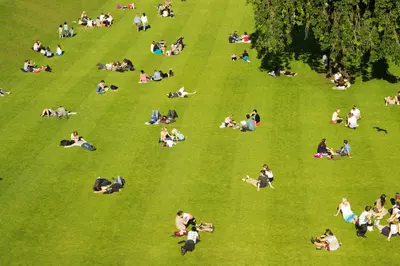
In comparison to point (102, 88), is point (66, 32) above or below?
below

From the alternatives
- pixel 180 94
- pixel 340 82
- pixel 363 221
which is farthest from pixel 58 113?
pixel 363 221

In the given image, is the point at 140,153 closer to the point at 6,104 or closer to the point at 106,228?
the point at 106,228

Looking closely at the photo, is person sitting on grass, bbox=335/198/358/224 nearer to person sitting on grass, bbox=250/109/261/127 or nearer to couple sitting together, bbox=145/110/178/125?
person sitting on grass, bbox=250/109/261/127

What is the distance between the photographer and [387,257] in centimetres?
2781

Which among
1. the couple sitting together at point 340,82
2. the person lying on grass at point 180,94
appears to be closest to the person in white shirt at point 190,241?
the person lying on grass at point 180,94

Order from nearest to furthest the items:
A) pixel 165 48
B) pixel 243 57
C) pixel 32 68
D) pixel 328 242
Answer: pixel 328 242
pixel 243 57
pixel 32 68
pixel 165 48

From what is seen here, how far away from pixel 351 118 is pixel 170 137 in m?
13.3

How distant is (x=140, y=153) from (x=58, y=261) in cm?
1182

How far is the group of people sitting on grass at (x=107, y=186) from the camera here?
34.6 m

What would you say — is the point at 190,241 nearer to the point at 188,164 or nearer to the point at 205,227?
the point at 205,227

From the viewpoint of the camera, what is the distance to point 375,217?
30750 millimetres

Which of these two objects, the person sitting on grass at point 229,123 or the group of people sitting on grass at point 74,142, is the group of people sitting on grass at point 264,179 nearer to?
the person sitting on grass at point 229,123

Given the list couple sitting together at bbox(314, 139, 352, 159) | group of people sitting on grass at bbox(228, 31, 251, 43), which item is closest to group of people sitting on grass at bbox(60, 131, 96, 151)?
couple sitting together at bbox(314, 139, 352, 159)

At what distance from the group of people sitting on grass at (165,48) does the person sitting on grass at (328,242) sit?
3257 centimetres
